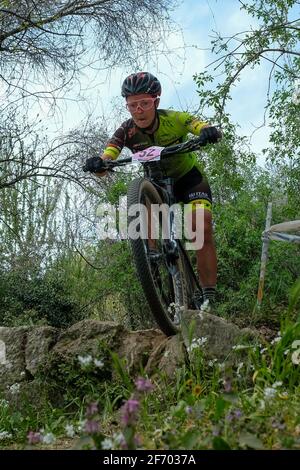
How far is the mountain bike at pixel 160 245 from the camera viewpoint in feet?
13.6

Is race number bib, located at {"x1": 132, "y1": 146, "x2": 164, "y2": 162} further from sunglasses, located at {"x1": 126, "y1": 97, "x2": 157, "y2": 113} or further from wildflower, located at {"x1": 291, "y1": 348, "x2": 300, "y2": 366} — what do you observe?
wildflower, located at {"x1": 291, "y1": 348, "x2": 300, "y2": 366}

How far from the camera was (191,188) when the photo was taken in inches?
195

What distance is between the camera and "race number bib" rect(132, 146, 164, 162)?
176 inches

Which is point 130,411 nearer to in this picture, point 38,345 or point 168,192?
point 38,345

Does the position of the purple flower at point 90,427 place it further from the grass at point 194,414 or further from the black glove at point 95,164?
the black glove at point 95,164

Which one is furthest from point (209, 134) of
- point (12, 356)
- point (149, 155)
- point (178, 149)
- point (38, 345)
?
point (12, 356)

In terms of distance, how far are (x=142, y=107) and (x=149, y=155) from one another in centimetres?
45

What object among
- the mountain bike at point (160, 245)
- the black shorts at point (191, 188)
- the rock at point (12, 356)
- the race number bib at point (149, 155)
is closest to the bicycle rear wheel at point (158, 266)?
the mountain bike at point (160, 245)

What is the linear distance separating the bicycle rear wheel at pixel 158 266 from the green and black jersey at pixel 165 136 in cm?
38

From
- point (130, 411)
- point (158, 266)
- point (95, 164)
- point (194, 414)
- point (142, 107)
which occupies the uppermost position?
point (142, 107)

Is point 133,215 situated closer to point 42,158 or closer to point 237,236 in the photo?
point 237,236

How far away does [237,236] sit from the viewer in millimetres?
10039

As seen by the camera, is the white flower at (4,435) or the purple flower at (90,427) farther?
the white flower at (4,435)

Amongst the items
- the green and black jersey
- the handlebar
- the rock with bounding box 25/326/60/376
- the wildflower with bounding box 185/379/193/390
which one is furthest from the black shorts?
the wildflower with bounding box 185/379/193/390
